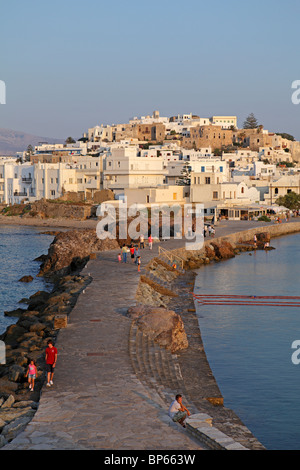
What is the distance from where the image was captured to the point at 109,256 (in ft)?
104

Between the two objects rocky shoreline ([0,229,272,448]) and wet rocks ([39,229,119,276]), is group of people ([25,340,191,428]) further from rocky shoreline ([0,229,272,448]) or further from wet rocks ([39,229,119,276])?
wet rocks ([39,229,119,276])

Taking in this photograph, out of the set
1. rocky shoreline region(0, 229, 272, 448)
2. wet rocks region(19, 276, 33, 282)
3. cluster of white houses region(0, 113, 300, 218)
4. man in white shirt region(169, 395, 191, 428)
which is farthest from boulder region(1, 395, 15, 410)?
cluster of white houses region(0, 113, 300, 218)

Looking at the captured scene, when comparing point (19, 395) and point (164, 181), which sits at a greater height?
point (164, 181)

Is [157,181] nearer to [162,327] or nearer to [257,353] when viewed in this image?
[257,353]

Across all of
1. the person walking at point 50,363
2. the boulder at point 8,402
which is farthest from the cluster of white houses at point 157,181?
the boulder at point 8,402

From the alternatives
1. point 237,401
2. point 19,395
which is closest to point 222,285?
point 237,401

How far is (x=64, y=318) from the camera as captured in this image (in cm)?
1647

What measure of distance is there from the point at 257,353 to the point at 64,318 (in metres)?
6.07

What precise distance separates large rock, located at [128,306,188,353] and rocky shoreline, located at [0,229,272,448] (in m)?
0.03

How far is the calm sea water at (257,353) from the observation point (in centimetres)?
1340

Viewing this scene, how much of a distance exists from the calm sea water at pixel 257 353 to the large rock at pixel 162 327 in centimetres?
128
